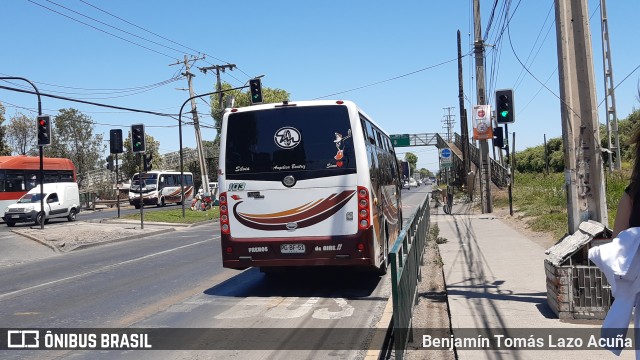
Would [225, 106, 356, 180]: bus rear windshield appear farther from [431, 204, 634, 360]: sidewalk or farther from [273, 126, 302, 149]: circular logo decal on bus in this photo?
[431, 204, 634, 360]: sidewalk

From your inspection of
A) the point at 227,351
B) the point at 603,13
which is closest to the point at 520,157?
the point at 603,13

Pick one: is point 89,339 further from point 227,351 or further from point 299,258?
point 299,258

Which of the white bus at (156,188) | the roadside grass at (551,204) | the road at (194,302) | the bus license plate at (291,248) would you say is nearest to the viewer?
the road at (194,302)

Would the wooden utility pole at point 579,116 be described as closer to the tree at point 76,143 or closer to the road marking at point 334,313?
the road marking at point 334,313

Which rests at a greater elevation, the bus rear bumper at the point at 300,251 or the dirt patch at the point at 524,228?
the bus rear bumper at the point at 300,251

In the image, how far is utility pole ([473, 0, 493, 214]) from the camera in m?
23.9

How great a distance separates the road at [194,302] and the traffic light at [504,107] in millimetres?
5387

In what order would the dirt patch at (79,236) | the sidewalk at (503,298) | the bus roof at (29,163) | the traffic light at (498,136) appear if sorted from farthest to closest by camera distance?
1. the bus roof at (29,163)
2. the traffic light at (498,136)
3. the dirt patch at (79,236)
4. the sidewalk at (503,298)

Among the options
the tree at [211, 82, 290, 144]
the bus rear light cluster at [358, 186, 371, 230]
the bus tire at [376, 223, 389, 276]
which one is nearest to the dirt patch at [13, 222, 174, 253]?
the bus tire at [376, 223, 389, 276]

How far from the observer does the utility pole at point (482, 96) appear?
2388cm

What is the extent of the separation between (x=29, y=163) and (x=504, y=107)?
29262 millimetres

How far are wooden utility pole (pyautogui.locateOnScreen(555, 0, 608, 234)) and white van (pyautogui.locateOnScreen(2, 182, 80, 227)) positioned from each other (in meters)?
27.7

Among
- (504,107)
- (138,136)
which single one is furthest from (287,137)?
(138,136)

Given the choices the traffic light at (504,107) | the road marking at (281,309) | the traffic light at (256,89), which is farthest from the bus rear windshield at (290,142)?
the traffic light at (256,89)
